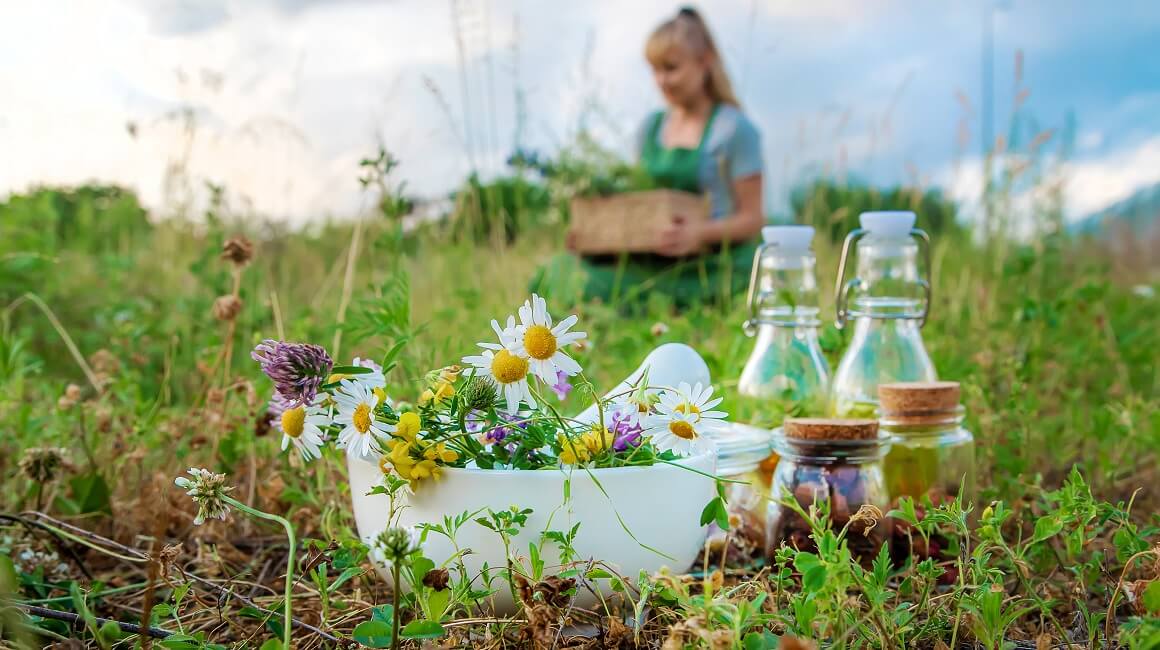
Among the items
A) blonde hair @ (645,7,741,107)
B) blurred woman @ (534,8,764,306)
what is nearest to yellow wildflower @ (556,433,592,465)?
blurred woman @ (534,8,764,306)

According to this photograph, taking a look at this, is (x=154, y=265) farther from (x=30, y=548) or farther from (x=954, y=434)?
(x=954, y=434)

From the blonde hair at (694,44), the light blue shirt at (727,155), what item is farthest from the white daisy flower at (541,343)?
the blonde hair at (694,44)

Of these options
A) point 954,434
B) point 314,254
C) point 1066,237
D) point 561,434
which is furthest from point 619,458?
point 314,254

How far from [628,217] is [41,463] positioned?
10.4 feet

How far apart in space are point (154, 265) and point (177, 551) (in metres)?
3.28

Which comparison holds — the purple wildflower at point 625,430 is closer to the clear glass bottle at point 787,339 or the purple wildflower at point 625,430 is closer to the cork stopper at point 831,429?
the cork stopper at point 831,429

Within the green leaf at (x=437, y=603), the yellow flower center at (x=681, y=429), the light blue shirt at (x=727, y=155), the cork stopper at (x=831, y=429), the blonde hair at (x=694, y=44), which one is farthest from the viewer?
the blonde hair at (x=694, y=44)

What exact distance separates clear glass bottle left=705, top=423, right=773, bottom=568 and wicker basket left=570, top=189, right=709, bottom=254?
294 cm

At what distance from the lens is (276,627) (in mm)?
931

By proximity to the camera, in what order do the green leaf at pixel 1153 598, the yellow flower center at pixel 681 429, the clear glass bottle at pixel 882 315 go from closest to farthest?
the green leaf at pixel 1153 598
the yellow flower center at pixel 681 429
the clear glass bottle at pixel 882 315

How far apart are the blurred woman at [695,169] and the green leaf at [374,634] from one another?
11.1 feet

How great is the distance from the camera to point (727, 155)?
4.50 meters

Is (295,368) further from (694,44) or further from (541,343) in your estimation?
(694,44)

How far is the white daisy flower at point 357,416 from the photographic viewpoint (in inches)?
34.8
